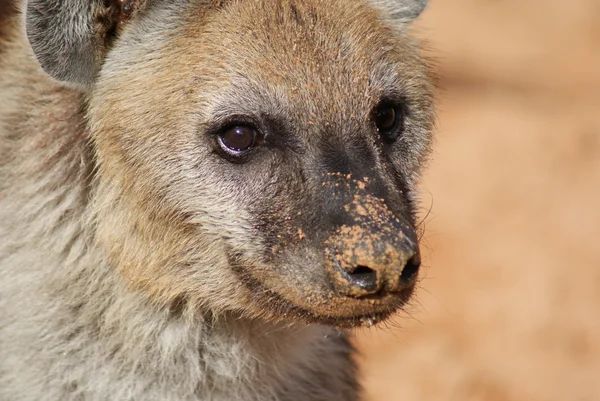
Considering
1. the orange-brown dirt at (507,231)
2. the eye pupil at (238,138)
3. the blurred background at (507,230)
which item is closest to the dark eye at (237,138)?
the eye pupil at (238,138)

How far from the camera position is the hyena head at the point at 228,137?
11.7ft

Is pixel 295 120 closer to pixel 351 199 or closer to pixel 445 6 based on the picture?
pixel 351 199

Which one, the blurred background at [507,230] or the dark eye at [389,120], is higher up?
the dark eye at [389,120]

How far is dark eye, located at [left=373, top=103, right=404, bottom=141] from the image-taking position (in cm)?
387

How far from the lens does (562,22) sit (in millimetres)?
10727

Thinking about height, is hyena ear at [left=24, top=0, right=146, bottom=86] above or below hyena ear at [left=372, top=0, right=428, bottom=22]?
above

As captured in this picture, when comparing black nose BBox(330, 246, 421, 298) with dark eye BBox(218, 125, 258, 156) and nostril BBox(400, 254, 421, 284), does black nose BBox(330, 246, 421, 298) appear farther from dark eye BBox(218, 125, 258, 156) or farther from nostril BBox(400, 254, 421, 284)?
dark eye BBox(218, 125, 258, 156)

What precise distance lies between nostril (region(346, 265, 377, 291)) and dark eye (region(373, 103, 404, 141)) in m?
0.74

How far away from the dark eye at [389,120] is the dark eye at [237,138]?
50 centimetres

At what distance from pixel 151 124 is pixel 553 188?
523cm

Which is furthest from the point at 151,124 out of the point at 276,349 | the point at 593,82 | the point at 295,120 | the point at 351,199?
the point at 593,82

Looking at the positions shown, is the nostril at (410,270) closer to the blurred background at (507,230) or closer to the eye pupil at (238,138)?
the eye pupil at (238,138)

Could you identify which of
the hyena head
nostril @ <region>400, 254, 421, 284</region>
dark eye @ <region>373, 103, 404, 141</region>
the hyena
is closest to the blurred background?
dark eye @ <region>373, 103, 404, 141</region>

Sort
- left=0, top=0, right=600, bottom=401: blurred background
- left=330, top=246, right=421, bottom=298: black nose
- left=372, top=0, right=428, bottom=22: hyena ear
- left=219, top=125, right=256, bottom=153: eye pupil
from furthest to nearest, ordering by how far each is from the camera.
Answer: left=0, top=0, right=600, bottom=401: blurred background, left=372, top=0, right=428, bottom=22: hyena ear, left=219, top=125, right=256, bottom=153: eye pupil, left=330, top=246, right=421, bottom=298: black nose
